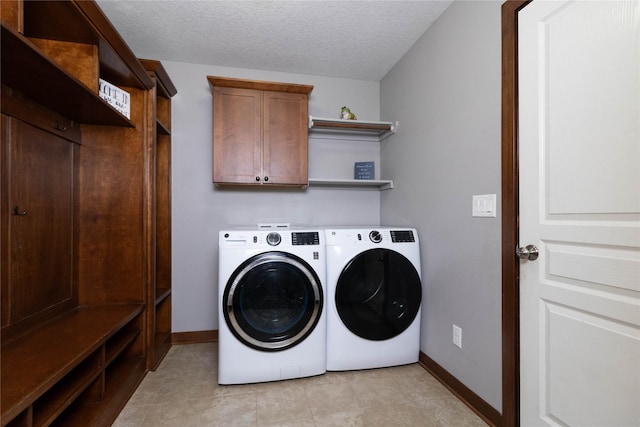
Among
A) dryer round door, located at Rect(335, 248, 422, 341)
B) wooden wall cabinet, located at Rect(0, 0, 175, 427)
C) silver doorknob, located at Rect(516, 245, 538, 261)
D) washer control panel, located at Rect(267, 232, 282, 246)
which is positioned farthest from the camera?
dryer round door, located at Rect(335, 248, 422, 341)

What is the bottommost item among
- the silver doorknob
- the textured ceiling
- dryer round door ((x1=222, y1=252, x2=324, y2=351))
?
dryer round door ((x1=222, y1=252, x2=324, y2=351))

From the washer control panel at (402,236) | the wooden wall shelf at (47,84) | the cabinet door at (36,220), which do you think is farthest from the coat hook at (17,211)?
the washer control panel at (402,236)

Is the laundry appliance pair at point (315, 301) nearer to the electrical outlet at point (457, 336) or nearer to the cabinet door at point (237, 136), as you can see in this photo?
the electrical outlet at point (457, 336)

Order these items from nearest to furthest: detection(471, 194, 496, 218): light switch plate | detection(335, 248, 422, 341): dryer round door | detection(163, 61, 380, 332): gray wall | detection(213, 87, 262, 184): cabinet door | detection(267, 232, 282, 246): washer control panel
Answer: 1. detection(471, 194, 496, 218): light switch plate
2. detection(267, 232, 282, 246): washer control panel
3. detection(335, 248, 422, 341): dryer round door
4. detection(213, 87, 262, 184): cabinet door
5. detection(163, 61, 380, 332): gray wall

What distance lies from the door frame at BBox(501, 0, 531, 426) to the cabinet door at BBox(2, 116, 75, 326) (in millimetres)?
2371

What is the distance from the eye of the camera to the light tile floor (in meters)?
1.56

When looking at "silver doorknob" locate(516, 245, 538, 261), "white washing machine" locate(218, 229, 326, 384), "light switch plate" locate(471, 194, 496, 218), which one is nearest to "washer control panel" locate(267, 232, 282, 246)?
"white washing machine" locate(218, 229, 326, 384)

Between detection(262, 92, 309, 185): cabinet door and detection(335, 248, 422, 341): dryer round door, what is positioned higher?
detection(262, 92, 309, 185): cabinet door

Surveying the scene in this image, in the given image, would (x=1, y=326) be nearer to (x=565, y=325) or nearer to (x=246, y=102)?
(x=246, y=102)

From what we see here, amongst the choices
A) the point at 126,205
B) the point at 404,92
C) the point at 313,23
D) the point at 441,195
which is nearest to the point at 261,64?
the point at 313,23

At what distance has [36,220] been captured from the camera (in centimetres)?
156

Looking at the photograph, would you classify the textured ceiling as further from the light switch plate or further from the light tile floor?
the light tile floor

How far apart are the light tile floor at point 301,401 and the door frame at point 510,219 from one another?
0.30 metres

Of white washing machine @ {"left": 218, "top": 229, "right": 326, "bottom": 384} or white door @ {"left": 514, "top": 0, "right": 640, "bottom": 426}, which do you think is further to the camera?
white washing machine @ {"left": 218, "top": 229, "right": 326, "bottom": 384}
